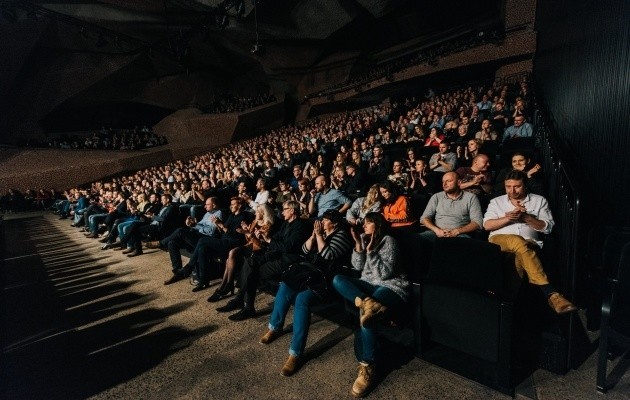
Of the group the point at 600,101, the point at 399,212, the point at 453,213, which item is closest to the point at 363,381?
the point at 453,213

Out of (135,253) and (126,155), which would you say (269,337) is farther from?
(126,155)

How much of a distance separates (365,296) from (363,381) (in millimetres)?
549

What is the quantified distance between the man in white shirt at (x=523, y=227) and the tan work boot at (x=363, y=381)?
1287mm

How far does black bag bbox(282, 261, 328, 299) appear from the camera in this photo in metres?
2.69

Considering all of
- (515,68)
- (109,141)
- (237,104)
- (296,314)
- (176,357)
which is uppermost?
(237,104)

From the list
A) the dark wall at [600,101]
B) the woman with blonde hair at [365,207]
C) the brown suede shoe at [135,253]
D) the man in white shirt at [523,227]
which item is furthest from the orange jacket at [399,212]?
the brown suede shoe at [135,253]

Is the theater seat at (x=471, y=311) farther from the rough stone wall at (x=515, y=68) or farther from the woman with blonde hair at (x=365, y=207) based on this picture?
the rough stone wall at (x=515, y=68)

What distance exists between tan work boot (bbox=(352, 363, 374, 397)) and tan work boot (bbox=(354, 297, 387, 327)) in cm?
28

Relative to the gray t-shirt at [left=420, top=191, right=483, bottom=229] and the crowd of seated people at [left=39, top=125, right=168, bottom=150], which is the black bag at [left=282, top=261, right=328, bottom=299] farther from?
the crowd of seated people at [left=39, top=125, right=168, bottom=150]

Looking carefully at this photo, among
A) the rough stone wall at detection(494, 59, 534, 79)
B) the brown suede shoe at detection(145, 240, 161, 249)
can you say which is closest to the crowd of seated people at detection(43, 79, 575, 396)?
the brown suede shoe at detection(145, 240, 161, 249)

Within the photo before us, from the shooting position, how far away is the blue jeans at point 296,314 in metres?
2.49

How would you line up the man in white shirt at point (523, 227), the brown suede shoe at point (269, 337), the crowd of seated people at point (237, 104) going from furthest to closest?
the crowd of seated people at point (237, 104) → the brown suede shoe at point (269, 337) → the man in white shirt at point (523, 227)

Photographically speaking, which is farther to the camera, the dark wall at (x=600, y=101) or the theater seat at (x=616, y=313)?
the dark wall at (x=600, y=101)

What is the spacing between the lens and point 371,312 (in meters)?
2.21
